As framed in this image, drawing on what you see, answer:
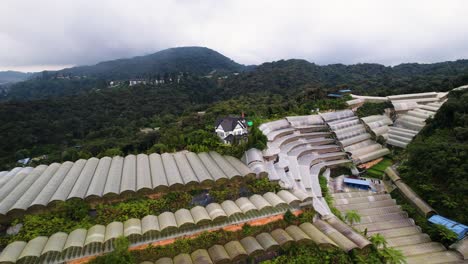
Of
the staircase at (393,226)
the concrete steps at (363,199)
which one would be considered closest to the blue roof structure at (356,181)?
the staircase at (393,226)

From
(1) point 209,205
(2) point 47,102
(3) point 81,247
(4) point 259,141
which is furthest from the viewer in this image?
(2) point 47,102

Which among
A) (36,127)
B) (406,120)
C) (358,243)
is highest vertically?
(406,120)

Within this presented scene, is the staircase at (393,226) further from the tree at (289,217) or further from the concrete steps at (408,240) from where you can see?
the tree at (289,217)

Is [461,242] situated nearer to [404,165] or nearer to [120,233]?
[404,165]

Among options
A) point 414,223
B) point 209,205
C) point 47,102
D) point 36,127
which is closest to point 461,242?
point 414,223

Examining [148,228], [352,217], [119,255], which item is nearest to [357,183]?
[352,217]

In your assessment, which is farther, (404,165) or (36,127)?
(36,127)

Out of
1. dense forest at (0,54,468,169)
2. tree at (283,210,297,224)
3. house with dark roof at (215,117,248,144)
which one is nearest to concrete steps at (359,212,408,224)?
tree at (283,210,297,224)

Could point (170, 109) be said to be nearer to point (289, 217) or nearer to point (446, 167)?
point (289, 217)
